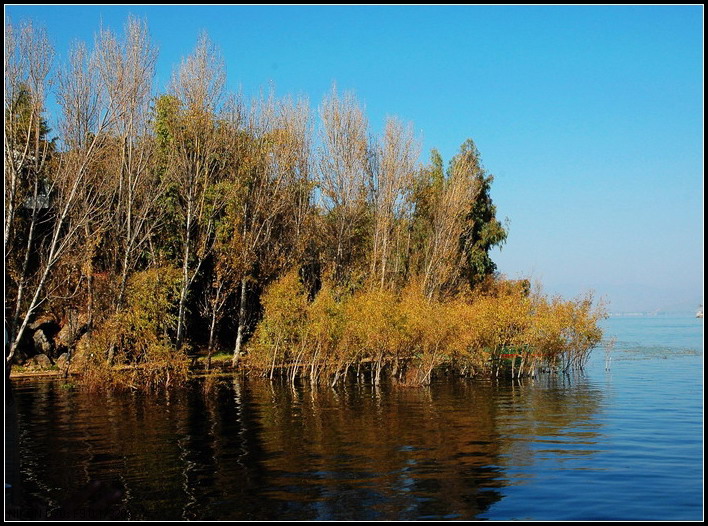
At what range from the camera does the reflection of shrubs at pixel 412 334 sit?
2712cm

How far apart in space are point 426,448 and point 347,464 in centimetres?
226

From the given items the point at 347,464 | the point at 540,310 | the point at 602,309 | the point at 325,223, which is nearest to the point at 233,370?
the point at 325,223

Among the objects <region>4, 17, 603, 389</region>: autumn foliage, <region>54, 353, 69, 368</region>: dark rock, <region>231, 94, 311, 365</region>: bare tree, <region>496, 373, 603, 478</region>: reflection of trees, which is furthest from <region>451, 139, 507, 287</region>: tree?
<region>54, 353, 69, 368</region>: dark rock

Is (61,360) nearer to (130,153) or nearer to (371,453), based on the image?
(130,153)

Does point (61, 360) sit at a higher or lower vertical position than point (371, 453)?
higher

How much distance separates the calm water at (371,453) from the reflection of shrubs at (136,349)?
1252mm

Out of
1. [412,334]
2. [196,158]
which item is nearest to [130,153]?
→ [196,158]

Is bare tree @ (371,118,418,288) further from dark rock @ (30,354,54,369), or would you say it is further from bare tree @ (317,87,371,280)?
dark rock @ (30,354,54,369)

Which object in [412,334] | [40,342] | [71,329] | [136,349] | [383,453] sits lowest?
[383,453]

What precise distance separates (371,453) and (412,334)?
12.8 meters

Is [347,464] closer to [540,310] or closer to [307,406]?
[307,406]

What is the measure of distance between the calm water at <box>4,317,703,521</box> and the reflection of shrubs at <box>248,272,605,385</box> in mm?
2731

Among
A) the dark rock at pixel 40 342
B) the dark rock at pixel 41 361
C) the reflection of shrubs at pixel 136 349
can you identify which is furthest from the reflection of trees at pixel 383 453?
the dark rock at pixel 40 342

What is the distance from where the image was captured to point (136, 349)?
Answer: 83.0 feet
